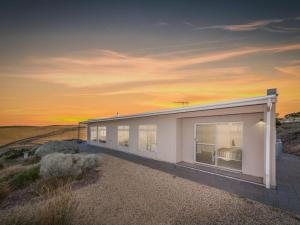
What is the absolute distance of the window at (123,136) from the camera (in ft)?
38.7

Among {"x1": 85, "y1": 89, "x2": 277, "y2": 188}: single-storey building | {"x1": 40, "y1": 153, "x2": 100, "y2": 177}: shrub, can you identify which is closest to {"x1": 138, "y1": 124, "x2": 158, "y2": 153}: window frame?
{"x1": 85, "y1": 89, "x2": 277, "y2": 188}: single-storey building

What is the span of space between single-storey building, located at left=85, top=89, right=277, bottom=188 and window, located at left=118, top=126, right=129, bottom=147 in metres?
0.07

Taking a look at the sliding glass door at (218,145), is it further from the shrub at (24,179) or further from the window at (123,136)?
the shrub at (24,179)

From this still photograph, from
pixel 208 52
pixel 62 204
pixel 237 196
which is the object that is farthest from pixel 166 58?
pixel 62 204

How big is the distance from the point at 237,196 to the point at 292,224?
4.36ft

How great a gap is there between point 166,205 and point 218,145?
13.0 ft

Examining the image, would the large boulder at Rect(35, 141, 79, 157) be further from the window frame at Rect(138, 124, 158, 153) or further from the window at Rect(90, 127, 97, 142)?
the window frame at Rect(138, 124, 158, 153)

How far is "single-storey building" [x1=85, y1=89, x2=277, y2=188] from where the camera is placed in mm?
5178

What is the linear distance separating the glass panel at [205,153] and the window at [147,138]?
8.05 ft

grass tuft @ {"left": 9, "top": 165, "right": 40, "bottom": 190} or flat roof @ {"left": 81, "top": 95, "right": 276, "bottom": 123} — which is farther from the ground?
flat roof @ {"left": 81, "top": 95, "right": 276, "bottom": 123}

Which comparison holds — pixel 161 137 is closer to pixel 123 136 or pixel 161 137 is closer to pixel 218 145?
pixel 218 145

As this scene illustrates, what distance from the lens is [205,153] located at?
7.57 m

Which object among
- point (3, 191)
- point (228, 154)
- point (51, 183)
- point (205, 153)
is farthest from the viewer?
point (205, 153)

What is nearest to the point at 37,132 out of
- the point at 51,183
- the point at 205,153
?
the point at 51,183
